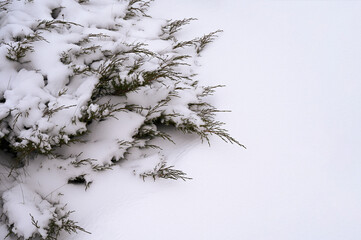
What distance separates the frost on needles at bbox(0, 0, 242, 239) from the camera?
75.9 inches

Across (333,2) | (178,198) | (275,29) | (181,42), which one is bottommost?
(178,198)

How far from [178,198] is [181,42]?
6.99 feet

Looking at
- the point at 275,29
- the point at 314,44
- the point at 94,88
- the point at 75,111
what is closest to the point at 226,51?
the point at 275,29

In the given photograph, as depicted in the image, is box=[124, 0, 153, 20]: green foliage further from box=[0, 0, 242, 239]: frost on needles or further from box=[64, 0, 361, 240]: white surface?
box=[64, 0, 361, 240]: white surface

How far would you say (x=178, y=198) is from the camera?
77.9 inches

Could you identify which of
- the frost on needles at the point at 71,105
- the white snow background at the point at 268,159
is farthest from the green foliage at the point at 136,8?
the white snow background at the point at 268,159

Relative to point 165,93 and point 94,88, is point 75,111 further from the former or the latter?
point 165,93

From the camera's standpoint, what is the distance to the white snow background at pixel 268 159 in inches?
71.1

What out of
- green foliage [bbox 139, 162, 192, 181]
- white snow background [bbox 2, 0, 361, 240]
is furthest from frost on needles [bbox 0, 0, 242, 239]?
white snow background [bbox 2, 0, 361, 240]

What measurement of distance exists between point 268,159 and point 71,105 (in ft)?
5.65

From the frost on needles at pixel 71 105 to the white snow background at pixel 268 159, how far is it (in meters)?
0.15

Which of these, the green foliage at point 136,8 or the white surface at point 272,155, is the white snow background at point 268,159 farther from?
the green foliage at point 136,8

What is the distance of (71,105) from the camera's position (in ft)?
6.79

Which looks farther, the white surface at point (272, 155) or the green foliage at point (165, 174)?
the green foliage at point (165, 174)
